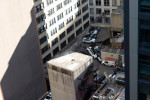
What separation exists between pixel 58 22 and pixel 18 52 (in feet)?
97.1

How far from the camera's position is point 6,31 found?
55656 mm

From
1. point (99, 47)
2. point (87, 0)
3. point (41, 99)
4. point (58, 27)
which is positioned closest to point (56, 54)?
point (58, 27)

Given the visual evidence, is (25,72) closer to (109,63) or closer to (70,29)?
(109,63)

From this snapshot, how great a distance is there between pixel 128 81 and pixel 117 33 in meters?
50.8

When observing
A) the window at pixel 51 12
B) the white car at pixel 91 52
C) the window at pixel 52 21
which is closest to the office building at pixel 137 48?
the white car at pixel 91 52

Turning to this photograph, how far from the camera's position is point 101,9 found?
107938 millimetres

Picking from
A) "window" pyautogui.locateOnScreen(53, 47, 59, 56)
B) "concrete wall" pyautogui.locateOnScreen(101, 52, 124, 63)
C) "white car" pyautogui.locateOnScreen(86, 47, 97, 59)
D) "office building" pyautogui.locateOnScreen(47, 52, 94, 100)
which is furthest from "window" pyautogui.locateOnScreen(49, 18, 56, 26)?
"office building" pyautogui.locateOnScreen(47, 52, 94, 100)

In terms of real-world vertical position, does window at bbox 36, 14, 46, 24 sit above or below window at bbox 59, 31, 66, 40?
above

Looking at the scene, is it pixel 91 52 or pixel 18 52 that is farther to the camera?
pixel 91 52

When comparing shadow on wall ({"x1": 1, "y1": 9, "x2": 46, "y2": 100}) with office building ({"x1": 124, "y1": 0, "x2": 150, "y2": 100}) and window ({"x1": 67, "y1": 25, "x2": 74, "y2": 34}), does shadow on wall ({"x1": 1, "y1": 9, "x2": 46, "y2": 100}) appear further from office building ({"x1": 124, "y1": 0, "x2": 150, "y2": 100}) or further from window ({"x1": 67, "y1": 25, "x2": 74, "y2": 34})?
window ({"x1": 67, "y1": 25, "x2": 74, "y2": 34})

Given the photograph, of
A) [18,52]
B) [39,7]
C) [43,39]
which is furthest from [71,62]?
[39,7]

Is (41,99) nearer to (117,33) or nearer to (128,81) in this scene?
(128,81)

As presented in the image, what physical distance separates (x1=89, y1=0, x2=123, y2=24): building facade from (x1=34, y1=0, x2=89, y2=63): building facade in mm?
6359

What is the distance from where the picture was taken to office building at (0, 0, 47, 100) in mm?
55750
